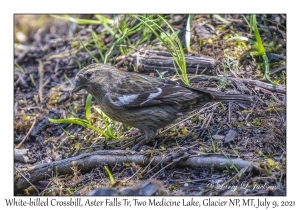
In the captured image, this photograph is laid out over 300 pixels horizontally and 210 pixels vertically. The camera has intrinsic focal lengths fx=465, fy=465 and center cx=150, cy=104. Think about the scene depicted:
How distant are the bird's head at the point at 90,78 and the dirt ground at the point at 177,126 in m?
0.64

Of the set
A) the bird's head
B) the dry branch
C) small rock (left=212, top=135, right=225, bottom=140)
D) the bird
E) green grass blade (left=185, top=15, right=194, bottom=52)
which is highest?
green grass blade (left=185, top=15, right=194, bottom=52)

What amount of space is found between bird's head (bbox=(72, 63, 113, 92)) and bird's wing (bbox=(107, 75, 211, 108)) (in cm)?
25

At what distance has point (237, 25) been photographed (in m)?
8.15

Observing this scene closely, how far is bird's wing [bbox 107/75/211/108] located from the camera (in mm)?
6438

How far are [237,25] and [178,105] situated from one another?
2425 mm

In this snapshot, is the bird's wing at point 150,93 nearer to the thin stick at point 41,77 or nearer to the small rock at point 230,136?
the small rock at point 230,136

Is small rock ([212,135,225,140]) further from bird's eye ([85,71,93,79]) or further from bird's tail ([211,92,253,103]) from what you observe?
bird's eye ([85,71,93,79])

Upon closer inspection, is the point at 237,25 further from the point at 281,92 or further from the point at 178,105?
the point at 178,105

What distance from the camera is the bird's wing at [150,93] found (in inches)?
253

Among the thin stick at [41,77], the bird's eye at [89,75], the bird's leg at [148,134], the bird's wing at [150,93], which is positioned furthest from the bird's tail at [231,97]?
the thin stick at [41,77]

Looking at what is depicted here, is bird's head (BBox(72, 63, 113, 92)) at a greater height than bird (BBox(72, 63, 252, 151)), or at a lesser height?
greater

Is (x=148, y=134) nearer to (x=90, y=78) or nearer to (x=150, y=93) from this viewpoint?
(x=150, y=93)

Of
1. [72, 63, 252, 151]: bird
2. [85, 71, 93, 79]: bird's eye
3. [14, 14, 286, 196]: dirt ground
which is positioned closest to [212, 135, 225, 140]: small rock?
[14, 14, 286, 196]: dirt ground

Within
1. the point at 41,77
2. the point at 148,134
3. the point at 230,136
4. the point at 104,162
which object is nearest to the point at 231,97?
the point at 230,136
